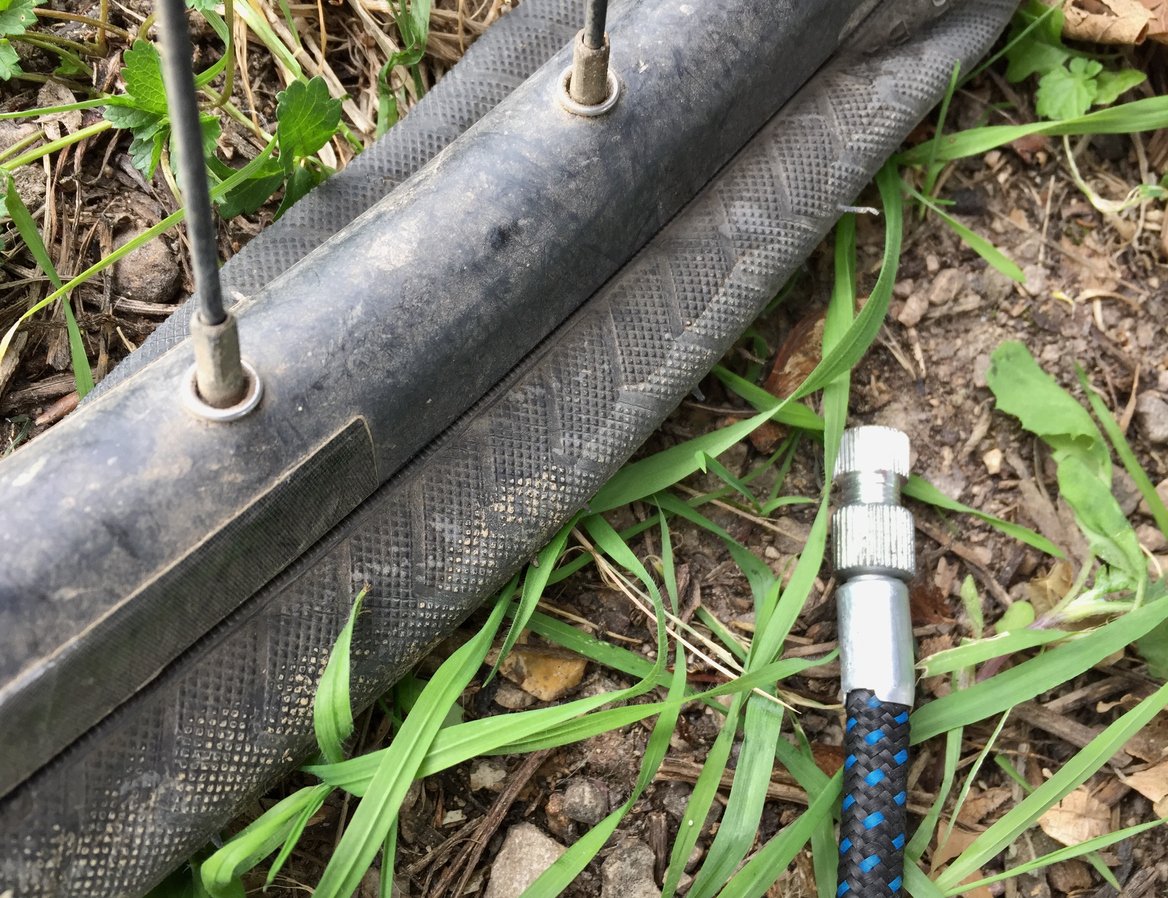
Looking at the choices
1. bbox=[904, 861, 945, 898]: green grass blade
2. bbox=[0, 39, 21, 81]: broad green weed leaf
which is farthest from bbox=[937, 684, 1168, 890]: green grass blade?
bbox=[0, 39, 21, 81]: broad green weed leaf

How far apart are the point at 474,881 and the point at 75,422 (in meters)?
0.74

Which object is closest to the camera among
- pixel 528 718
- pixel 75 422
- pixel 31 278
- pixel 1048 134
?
pixel 75 422

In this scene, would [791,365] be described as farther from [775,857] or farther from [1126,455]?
[775,857]

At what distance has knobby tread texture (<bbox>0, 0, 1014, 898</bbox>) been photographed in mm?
1062

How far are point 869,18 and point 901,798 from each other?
3.83 feet

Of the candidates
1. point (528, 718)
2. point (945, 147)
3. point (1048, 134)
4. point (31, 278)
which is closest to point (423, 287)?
point (528, 718)

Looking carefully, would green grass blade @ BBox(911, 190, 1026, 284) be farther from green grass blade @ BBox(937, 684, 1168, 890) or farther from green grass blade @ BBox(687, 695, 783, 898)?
green grass blade @ BBox(687, 695, 783, 898)

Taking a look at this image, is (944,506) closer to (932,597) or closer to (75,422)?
(932,597)

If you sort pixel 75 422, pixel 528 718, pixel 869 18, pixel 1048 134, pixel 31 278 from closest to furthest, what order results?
pixel 75 422, pixel 528 718, pixel 31 278, pixel 869 18, pixel 1048 134

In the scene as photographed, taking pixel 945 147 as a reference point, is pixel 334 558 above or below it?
below

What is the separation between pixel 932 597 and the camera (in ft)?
4.84

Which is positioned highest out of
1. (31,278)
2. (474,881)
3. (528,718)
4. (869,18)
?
(869,18)

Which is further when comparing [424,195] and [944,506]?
[944,506]

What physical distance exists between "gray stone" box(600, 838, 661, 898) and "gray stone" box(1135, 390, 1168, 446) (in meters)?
1.02
